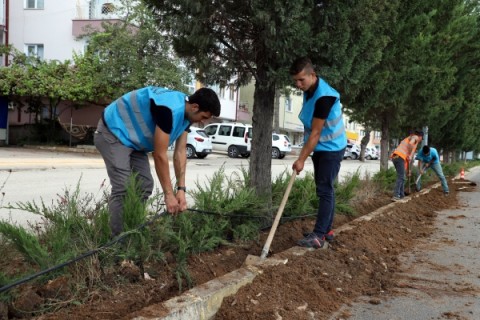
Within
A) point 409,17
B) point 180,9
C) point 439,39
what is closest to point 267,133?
point 180,9

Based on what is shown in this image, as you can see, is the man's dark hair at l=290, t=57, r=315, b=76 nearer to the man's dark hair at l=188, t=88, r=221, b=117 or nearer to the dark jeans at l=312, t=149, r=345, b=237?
the dark jeans at l=312, t=149, r=345, b=237

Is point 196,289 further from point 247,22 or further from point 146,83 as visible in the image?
point 146,83

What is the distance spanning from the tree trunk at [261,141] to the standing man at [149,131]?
1.66 meters

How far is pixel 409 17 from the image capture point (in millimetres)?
9242

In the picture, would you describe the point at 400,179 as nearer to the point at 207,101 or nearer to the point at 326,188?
the point at 326,188

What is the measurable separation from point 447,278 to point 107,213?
3.26 m

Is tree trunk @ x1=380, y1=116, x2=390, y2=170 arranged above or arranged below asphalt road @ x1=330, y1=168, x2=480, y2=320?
above

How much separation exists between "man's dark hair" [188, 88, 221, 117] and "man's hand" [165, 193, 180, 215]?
2.28ft

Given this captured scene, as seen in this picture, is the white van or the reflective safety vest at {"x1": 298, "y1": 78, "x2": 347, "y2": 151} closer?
the reflective safety vest at {"x1": 298, "y1": 78, "x2": 347, "y2": 151}

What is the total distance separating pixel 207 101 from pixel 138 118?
1.95 feet

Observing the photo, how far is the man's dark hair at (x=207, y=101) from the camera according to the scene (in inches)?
139

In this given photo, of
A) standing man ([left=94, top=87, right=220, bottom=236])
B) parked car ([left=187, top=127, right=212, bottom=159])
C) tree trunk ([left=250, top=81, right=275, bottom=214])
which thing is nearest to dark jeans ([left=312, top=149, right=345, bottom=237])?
tree trunk ([left=250, top=81, right=275, bottom=214])

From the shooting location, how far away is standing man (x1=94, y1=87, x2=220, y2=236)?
3.48 meters

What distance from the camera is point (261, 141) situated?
5535 mm
